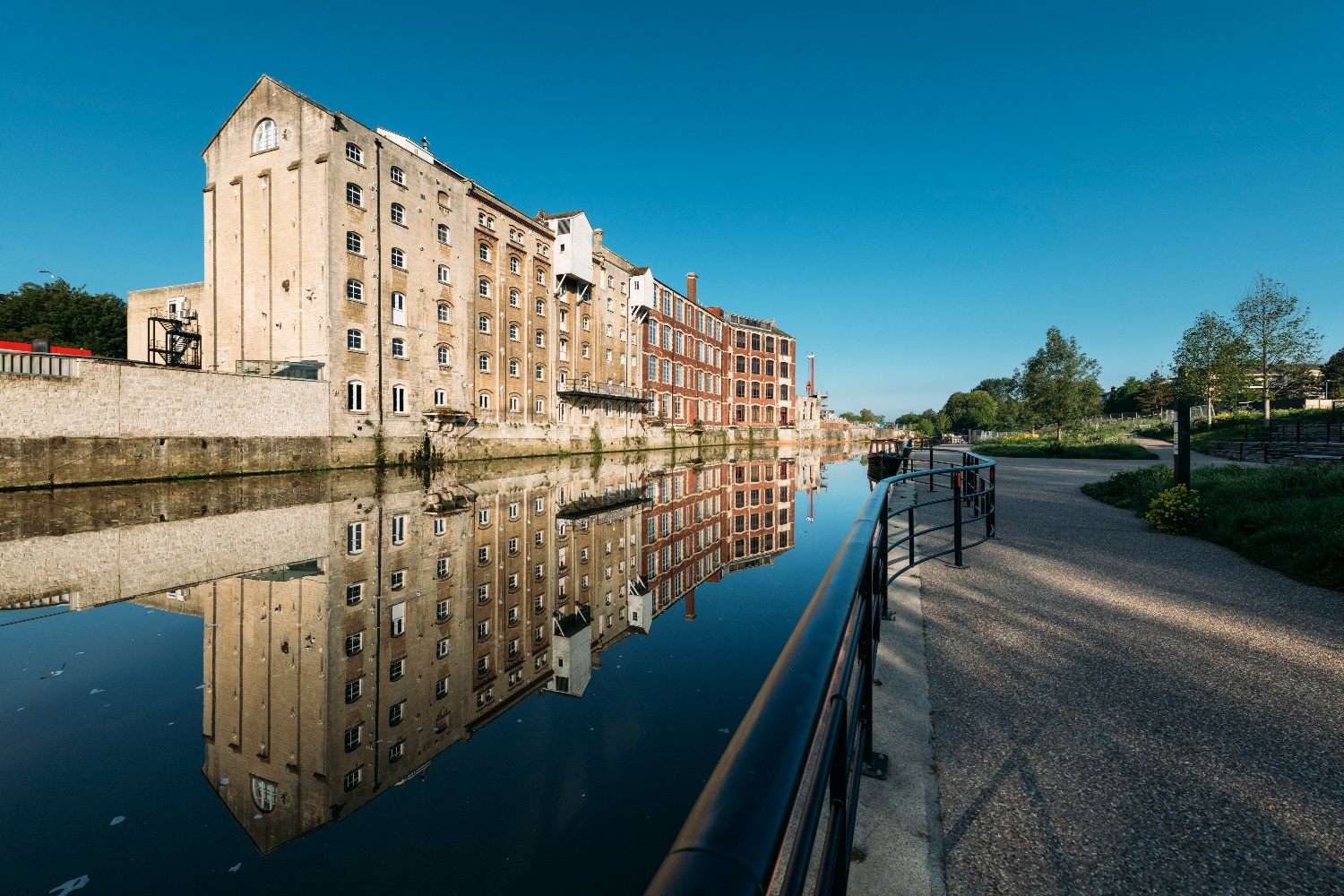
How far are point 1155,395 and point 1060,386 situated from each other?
5863 centimetres

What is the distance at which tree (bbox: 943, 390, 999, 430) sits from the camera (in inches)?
3980

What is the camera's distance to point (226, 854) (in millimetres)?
2686

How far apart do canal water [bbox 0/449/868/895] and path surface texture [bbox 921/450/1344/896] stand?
4.84 feet

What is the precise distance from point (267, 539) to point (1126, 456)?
3512 centimetres

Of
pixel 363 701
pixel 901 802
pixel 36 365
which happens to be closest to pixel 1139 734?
pixel 901 802

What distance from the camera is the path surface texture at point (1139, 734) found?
6.87ft

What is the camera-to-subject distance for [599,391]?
3497 cm

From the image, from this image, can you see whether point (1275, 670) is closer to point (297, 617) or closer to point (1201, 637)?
point (1201, 637)

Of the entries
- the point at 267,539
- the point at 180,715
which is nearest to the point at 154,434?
the point at 267,539

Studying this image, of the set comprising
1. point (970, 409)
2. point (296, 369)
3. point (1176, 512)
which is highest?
point (970, 409)

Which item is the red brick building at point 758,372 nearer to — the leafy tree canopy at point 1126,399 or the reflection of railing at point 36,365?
the reflection of railing at point 36,365

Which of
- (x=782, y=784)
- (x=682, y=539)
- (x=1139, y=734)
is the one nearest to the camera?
(x=782, y=784)

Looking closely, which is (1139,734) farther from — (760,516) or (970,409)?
(970,409)

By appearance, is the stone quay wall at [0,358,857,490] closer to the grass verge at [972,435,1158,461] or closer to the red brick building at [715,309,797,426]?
the grass verge at [972,435,1158,461]
